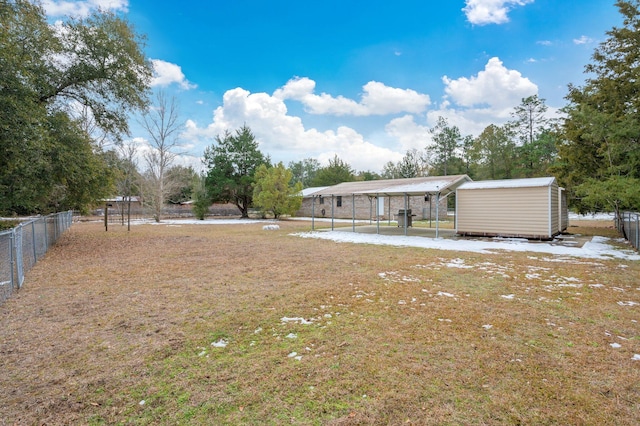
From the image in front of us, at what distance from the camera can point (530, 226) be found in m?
11.1

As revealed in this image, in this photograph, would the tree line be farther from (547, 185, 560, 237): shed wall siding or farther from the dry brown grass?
the dry brown grass

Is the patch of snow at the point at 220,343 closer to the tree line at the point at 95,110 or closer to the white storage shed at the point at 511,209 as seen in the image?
the tree line at the point at 95,110

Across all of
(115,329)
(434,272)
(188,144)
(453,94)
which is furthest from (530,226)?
(188,144)

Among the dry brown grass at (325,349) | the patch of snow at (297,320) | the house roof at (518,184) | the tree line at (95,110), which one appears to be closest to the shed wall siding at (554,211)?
the house roof at (518,184)

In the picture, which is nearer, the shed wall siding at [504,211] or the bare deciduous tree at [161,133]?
the shed wall siding at [504,211]

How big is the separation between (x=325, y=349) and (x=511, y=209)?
11.0m

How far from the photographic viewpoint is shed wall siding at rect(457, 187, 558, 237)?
35.7 feet

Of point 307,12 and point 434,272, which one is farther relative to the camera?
point 307,12

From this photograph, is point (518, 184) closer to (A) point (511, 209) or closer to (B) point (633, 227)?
(A) point (511, 209)

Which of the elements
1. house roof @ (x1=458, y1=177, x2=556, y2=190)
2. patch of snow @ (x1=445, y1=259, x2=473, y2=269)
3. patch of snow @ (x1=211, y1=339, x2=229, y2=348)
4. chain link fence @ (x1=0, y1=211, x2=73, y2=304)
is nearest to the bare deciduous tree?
chain link fence @ (x1=0, y1=211, x2=73, y2=304)

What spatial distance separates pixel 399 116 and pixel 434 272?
76.3 ft

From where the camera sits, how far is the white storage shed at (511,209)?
427 inches

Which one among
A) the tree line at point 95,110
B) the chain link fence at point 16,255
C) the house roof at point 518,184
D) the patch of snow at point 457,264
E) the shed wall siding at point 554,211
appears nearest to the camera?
the chain link fence at point 16,255

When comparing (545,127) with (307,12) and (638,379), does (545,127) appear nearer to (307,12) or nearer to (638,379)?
(307,12)
